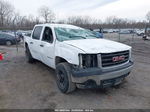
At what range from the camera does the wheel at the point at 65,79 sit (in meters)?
3.12

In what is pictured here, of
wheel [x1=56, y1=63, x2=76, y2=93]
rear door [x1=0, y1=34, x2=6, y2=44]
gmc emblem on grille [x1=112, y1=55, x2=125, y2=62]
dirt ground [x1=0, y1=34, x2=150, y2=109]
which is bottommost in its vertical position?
dirt ground [x1=0, y1=34, x2=150, y2=109]

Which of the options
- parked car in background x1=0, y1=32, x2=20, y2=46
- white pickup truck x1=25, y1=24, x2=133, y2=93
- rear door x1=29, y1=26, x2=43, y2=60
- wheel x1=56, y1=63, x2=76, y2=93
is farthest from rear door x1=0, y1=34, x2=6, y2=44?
wheel x1=56, y1=63, x2=76, y2=93

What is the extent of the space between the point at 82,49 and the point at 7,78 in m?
3.37

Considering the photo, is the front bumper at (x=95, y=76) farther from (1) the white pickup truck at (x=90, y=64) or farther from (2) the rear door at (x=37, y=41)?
(2) the rear door at (x=37, y=41)

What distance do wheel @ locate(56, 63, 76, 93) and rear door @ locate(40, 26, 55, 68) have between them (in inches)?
23.4

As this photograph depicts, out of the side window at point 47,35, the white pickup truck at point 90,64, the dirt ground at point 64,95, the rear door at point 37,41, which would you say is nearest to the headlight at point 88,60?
the white pickup truck at point 90,64

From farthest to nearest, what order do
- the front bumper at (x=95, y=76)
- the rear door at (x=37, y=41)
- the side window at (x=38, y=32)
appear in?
the side window at (x=38, y=32)
the rear door at (x=37, y=41)
the front bumper at (x=95, y=76)

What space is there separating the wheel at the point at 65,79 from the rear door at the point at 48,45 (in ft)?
1.95

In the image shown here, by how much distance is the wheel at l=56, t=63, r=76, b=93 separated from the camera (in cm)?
312

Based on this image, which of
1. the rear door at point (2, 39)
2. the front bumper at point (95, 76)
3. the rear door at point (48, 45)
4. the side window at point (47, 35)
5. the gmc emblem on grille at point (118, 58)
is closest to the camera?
the front bumper at point (95, 76)

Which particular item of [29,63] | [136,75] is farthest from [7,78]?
[136,75]

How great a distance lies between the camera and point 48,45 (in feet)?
13.1

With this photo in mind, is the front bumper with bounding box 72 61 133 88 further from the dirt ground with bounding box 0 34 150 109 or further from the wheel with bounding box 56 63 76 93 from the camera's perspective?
the dirt ground with bounding box 0 34 150 109

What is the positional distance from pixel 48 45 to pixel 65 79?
1356 mm
